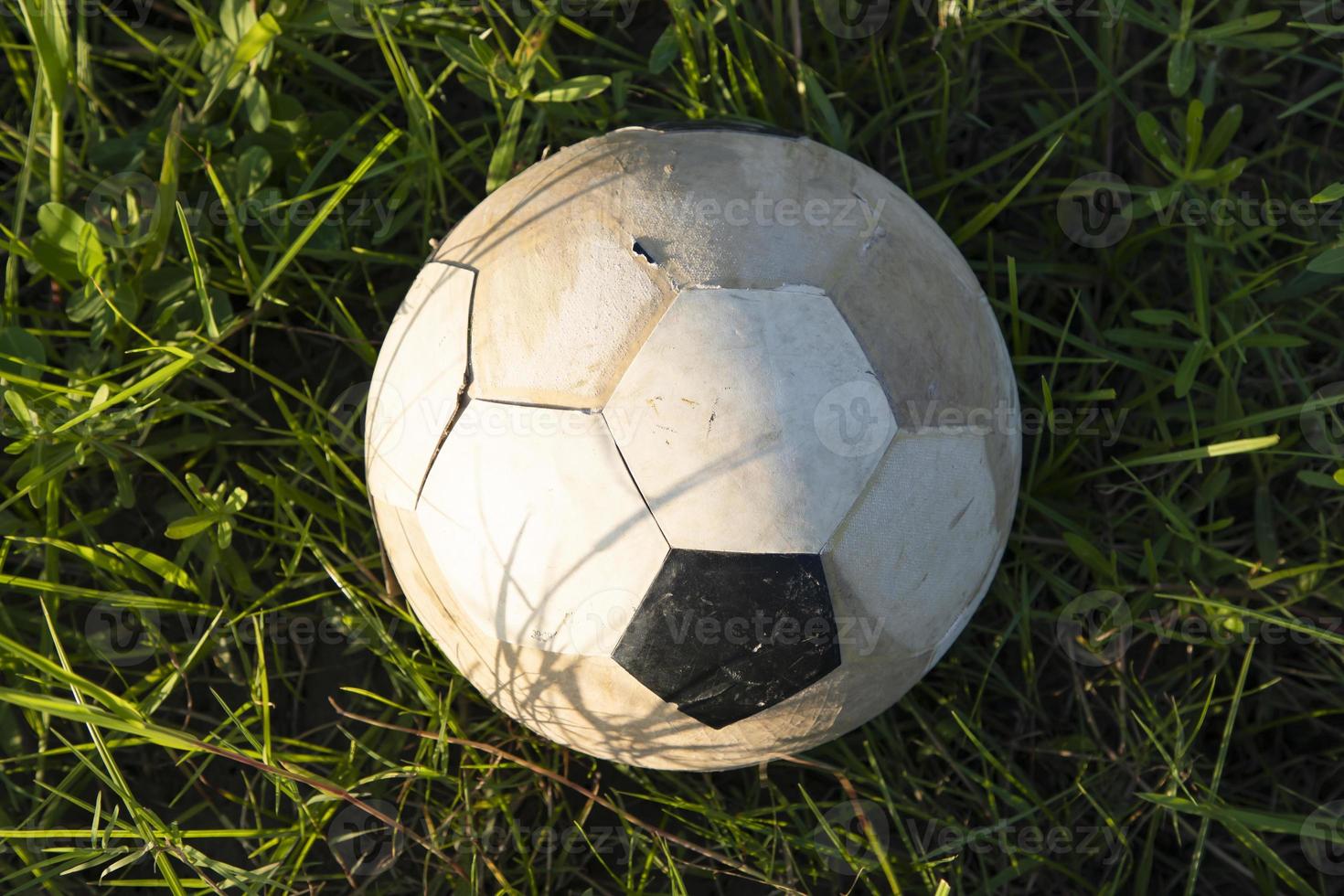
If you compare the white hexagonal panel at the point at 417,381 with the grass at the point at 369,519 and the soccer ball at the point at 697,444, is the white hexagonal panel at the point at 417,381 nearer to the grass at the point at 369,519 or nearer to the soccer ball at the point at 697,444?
the soccer ball at the point at 697,444

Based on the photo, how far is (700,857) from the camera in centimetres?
232

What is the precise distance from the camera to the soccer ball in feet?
4.98

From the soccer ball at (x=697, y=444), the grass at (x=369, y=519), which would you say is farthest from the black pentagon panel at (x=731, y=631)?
the grass at (x=369, y=519)

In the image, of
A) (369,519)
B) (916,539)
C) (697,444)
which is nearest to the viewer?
(697,444)

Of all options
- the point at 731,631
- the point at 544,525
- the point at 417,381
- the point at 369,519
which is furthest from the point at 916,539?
the point at 369,519

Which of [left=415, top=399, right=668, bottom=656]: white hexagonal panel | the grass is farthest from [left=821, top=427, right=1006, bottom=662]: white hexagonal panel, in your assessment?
the grass

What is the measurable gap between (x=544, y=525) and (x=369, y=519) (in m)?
1.01

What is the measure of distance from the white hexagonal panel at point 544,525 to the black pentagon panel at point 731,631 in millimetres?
42

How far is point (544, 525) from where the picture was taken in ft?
5.10

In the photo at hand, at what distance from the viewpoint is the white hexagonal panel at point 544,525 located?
1.52 metres

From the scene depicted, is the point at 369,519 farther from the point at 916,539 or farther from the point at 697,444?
the point at 916,539

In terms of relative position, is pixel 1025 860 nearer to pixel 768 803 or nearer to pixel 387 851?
pixel 768 803

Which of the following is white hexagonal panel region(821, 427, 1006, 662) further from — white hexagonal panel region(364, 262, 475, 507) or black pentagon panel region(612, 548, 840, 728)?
white hexagonal panel region(364, 262, 475, 507)

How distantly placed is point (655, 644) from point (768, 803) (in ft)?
3.29
